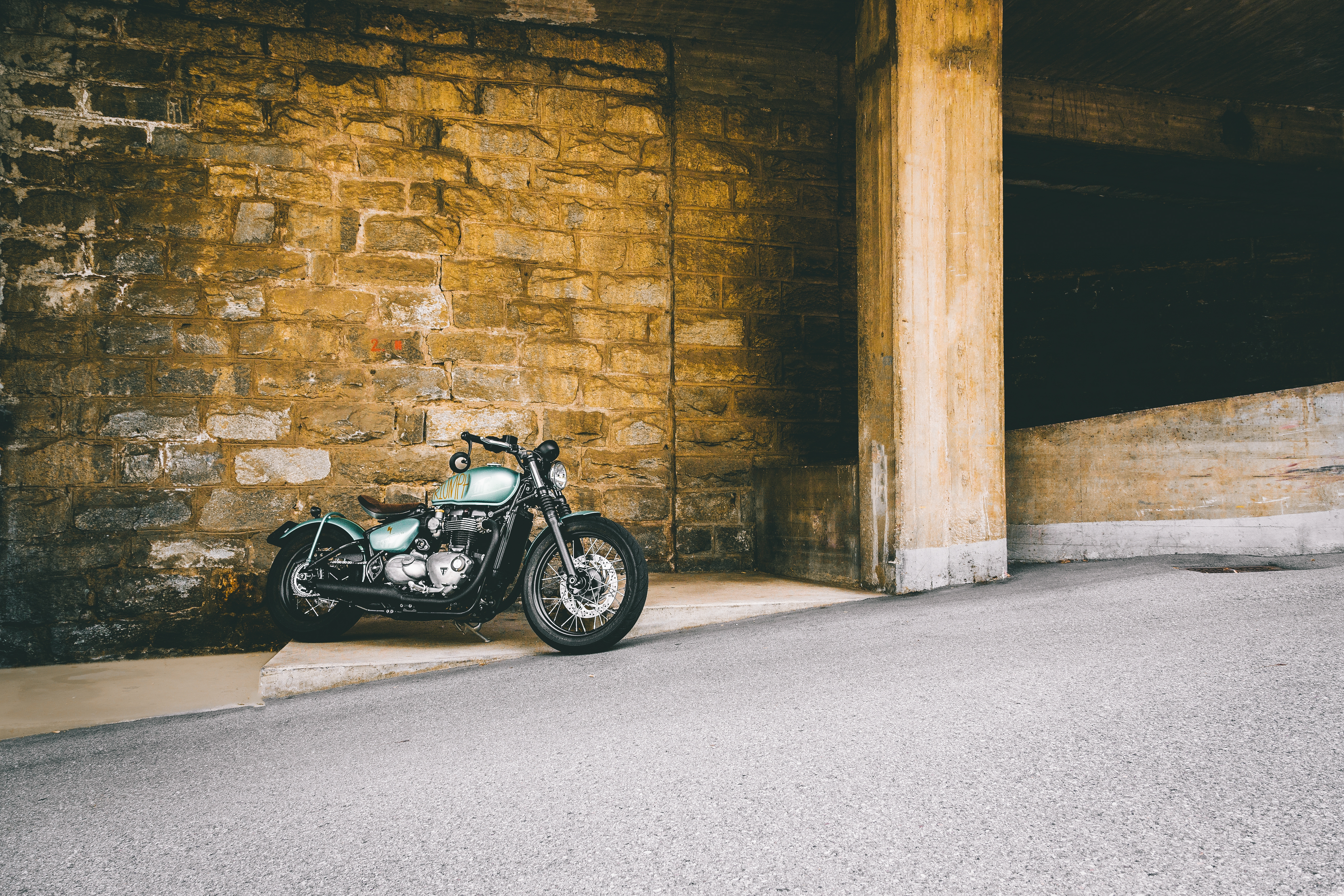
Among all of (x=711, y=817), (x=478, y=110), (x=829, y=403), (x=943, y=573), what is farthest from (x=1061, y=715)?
(x=478, y=110)

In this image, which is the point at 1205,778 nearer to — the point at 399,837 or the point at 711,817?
the point at 711,817

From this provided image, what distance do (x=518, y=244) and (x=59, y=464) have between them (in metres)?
3.07

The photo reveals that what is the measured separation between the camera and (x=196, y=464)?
4.84 m

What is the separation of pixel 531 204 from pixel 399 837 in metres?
4.41

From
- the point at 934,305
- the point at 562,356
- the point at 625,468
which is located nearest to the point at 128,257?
the point at 562,356

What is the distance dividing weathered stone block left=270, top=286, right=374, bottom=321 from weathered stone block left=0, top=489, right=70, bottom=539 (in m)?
1.67

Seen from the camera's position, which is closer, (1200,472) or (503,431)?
(1200,472)

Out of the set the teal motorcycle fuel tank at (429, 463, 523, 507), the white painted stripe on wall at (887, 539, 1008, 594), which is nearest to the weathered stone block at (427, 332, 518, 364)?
the teal motorcycle fuel tank at (429, 463, 523, 507)

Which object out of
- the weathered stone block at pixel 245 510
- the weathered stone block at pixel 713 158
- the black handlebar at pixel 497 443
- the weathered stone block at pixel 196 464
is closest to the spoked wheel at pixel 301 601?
the black handlebar at pixel 497 443

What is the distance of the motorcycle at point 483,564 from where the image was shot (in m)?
3.59

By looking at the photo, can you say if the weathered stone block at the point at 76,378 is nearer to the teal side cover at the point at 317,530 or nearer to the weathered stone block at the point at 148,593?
the weathered stone block at the point at 148,593

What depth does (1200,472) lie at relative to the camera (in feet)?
15.3

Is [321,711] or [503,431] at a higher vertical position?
[503,431]

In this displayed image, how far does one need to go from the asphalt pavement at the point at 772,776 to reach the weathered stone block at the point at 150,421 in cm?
228
